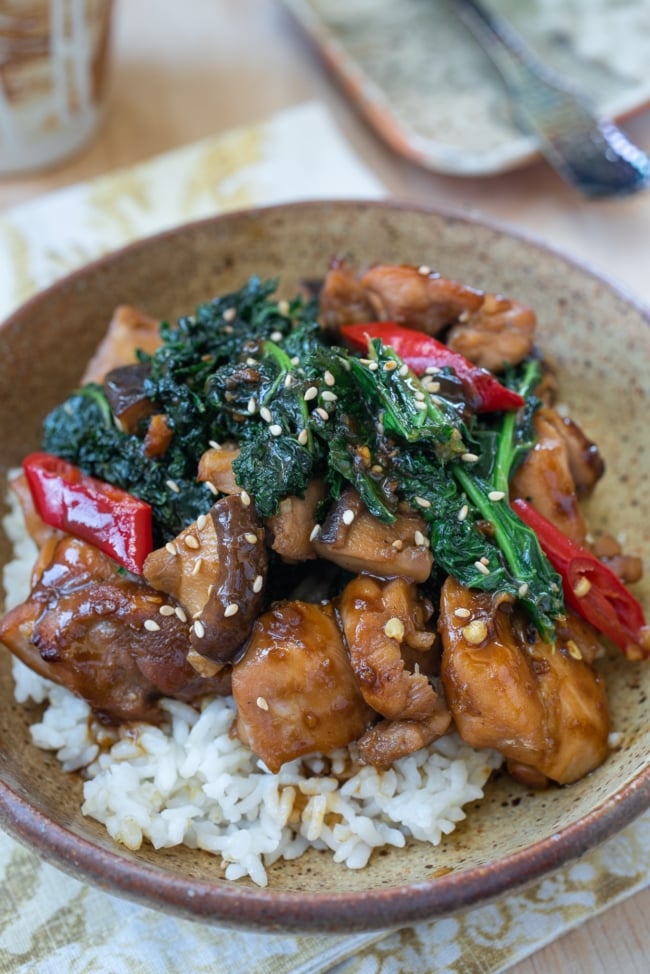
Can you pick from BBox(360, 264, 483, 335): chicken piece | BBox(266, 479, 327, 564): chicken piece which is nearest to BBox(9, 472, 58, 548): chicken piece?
BBox(266, 479, 327, 564): chicken piece

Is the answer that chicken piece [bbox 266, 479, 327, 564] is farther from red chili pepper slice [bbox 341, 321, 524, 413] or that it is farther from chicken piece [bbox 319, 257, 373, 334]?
chicken piece [bbox 319, 257, 373, 334]

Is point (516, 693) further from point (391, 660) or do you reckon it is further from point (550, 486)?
point (550, 486)

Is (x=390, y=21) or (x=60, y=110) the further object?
(x=390, y=21)

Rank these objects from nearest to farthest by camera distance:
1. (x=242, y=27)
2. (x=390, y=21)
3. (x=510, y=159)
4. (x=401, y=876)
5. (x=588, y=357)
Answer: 1. (x=401, y=876)
2. (x=588, y=357)
3. (x=510, y=159)
4. (x=390, y=21)
5. (x=242, y=27)

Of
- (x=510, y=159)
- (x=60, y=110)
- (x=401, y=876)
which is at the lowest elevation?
(x=401, y=876)

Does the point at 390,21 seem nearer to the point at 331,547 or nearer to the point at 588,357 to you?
the point at 588,357

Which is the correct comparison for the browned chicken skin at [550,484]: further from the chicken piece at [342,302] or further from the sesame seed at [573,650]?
the chicken piece at [342,302]

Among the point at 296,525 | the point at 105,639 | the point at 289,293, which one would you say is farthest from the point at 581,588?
the point at 289,293

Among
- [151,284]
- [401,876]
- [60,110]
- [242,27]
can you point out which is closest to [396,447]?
[401,876]
